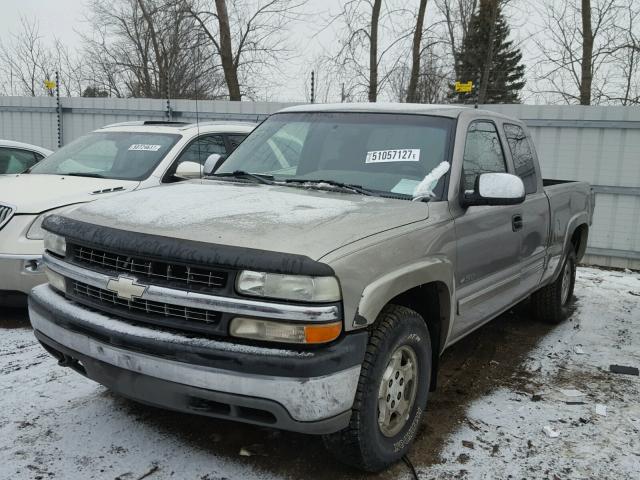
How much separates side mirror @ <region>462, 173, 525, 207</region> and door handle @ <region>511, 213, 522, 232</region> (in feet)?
2.27

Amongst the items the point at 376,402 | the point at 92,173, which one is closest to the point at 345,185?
the point at 376,402

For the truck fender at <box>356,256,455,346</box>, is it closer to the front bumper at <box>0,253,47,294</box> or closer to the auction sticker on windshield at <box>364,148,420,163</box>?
the auction sticker on windshield at <box>364,148,420,163</box>

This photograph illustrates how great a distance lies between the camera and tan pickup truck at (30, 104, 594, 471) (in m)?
2.34

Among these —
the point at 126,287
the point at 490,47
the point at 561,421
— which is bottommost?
the point at 561,421

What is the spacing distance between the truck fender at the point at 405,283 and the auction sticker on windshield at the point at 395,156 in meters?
0.73

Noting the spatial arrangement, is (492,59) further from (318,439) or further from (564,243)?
(318,439)

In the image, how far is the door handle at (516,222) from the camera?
4.07 meters

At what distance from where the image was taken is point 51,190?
511 cm

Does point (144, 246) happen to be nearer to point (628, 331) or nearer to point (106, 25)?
point (628, 331)

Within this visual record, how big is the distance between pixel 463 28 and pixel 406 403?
85.5ft

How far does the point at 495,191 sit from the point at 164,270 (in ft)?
6.29

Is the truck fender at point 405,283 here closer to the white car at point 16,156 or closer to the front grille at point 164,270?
the front grille at point 164,270

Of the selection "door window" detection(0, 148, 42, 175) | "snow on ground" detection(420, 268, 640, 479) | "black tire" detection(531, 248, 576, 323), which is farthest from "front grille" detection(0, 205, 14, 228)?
"black tire" detection(531, 248, 576, 323)

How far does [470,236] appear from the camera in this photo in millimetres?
3471
